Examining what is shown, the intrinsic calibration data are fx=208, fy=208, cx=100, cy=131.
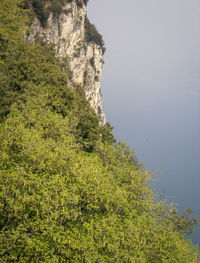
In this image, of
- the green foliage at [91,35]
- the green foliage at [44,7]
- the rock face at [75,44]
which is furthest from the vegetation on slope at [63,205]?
the green foliage at [91,35]

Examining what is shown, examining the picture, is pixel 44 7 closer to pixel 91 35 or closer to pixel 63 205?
pixel 91 35

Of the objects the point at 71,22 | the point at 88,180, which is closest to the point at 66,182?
the point at 88,180

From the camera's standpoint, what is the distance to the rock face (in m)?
34.5

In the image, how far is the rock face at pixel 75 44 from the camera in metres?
34.5

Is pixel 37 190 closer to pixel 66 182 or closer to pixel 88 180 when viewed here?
pixel 66 182

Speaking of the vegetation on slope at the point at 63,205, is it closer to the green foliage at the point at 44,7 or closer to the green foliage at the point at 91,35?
the green foliage at the point at 44,7

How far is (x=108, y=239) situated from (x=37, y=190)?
4.49 meters

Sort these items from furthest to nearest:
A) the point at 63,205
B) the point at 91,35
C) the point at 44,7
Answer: the point at 91,35 < the point at 44,7 < the point at 63,205

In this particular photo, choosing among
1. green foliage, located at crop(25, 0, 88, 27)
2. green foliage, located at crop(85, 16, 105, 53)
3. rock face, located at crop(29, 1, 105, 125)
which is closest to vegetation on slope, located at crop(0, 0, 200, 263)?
rock face, located at crop(29, 1, 105, 125)

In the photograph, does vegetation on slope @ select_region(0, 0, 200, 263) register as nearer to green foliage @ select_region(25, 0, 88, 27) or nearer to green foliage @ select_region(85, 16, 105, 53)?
green foliage @ select_region(25, 0, 88, 27)

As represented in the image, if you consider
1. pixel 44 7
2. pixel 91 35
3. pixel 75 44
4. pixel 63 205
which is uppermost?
pixel 91 35

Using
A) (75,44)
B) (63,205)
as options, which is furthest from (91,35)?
(63,205)

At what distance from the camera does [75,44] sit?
40469mm

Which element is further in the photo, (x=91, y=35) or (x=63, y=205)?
(x=91, y=35)
